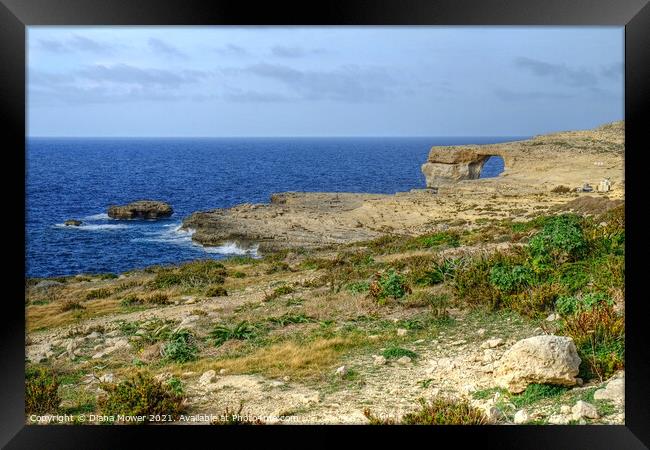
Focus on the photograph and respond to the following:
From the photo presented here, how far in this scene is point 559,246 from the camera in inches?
388

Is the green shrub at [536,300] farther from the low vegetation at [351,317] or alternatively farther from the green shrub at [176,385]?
the green shrub at [176,385]

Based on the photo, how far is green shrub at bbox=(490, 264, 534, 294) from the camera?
9141 millimetres

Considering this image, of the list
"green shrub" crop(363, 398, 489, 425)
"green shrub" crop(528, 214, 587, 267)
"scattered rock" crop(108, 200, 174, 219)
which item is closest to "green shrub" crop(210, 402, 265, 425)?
"green shrub" crop(363, 398, 489, 425)

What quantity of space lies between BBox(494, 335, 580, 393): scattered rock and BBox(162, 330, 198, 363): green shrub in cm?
406

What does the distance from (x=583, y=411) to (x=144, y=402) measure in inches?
170

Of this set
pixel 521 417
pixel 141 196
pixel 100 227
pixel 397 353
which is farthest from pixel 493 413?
pixel 141 196

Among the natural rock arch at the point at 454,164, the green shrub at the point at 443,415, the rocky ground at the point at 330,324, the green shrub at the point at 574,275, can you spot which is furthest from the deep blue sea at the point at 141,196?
the green shrub at the point at 574,275

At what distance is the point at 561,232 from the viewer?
32.6 ft

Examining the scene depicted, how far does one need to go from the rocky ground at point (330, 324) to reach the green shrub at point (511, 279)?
1.33 feet

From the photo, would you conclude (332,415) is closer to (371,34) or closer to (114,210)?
(114,210)

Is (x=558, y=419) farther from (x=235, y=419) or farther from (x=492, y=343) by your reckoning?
(x=235, y=419)

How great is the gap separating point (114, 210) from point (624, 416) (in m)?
16.5

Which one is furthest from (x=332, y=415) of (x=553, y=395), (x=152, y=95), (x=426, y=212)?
(x=152, y=95)

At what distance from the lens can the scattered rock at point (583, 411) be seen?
6.36 metres
